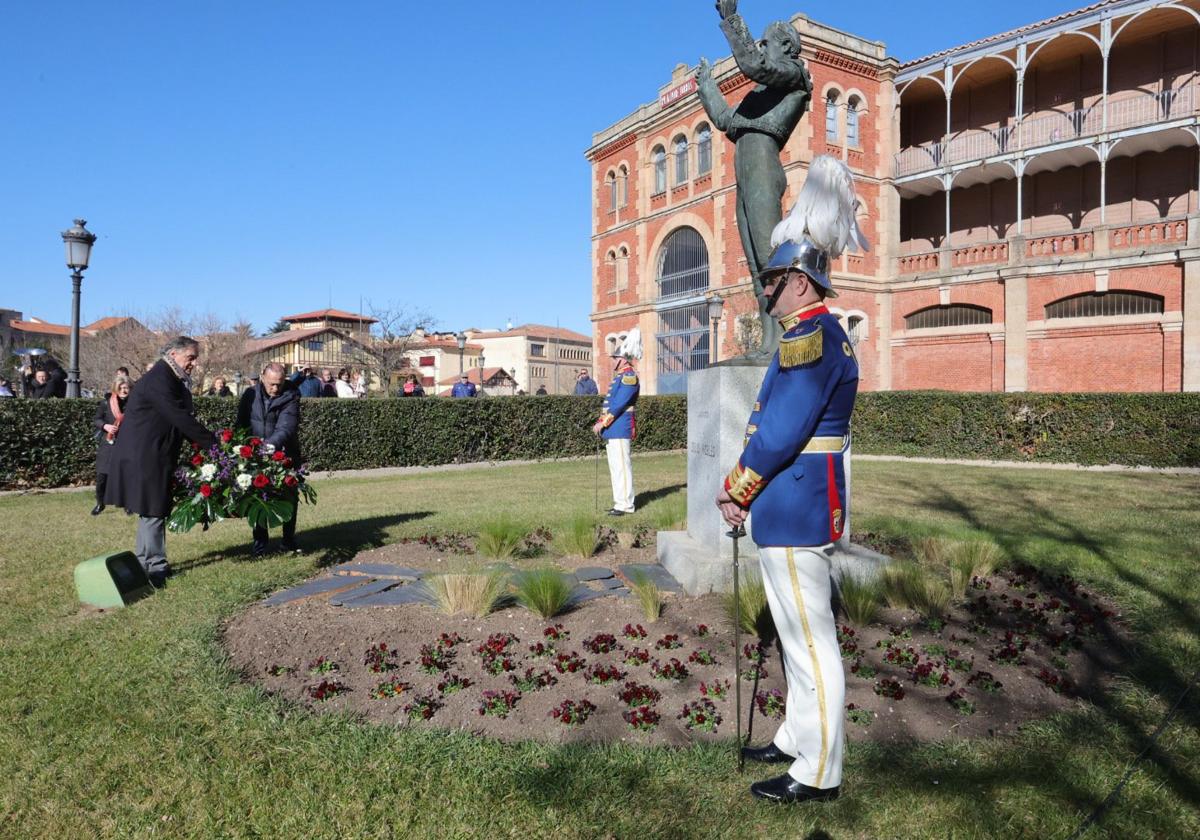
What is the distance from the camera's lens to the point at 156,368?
576cm

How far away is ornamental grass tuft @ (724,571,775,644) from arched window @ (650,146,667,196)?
29.2 metres

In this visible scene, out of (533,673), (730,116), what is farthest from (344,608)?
(730,116)

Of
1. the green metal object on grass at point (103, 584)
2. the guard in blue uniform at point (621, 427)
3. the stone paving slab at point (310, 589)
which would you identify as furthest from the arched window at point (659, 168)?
the green metal object on grass at point (103, 584)

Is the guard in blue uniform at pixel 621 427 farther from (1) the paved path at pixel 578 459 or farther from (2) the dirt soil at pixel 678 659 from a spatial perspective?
(1) the paved path at pixel 578 459

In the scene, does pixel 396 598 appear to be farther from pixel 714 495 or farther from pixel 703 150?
pixel 703 150

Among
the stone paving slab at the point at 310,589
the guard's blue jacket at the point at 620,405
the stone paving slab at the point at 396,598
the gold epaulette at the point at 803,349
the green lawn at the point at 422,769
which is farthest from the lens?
the guard's blue jacket at the point at 620,405

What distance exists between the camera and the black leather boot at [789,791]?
9.05 ft

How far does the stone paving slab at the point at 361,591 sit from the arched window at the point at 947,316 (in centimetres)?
2406

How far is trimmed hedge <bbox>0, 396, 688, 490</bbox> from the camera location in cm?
1220

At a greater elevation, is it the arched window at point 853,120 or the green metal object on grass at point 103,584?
the arched window at point 853,120

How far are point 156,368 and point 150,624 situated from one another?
6.55 ft

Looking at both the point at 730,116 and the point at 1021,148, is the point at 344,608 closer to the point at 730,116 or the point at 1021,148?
the point at 730,116

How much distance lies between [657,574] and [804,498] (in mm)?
3205

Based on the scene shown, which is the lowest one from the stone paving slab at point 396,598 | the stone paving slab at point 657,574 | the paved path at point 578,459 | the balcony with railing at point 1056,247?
the stone paving slab at point 396,598
